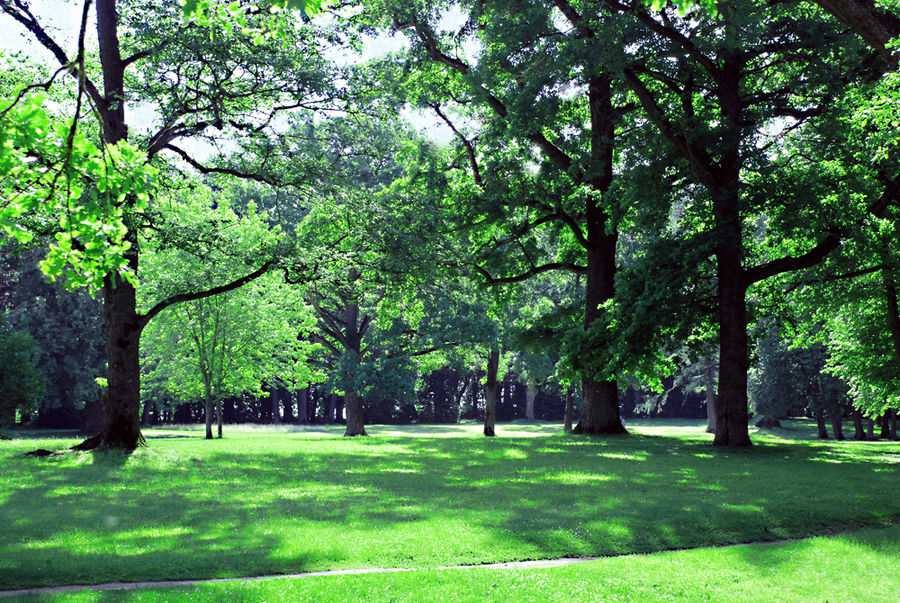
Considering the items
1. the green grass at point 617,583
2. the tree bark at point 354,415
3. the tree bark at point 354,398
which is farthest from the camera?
the tree bark at point 354,415

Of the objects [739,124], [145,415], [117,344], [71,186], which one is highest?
[739,124]

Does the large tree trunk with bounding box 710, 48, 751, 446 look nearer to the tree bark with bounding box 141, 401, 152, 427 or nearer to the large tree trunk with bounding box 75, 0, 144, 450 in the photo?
the large tree trunk with bounding box 75, 0, 144, 450

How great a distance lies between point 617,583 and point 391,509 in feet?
14.7

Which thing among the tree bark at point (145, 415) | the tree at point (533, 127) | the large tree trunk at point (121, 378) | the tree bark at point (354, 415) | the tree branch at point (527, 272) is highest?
the tree at point (533, 127)

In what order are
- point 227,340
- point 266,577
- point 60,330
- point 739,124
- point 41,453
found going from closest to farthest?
point 266,577, point 41,453, point 739,124, point 227,340, point 60,330

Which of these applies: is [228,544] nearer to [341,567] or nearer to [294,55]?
[341,567]

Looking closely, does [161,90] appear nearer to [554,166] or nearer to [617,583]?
[554,166]

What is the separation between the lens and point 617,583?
665cm

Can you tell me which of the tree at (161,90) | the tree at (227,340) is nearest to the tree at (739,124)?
the tree at (161,90)

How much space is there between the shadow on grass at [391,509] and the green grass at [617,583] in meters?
0.57

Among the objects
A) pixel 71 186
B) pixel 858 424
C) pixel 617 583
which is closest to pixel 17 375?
pixel 71 186

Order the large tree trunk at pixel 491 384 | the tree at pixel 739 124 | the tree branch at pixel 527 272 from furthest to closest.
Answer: the large tree trunk at pixel 491 384 < the tree branch at pixel 527 272 < the tree at pixel 739 124

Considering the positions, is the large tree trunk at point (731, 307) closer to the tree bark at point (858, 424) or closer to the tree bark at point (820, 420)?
the tree bark at point (820, 420)

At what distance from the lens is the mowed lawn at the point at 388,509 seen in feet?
24.8
